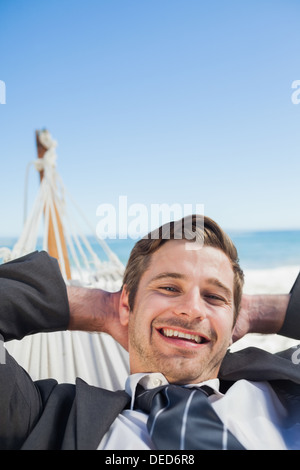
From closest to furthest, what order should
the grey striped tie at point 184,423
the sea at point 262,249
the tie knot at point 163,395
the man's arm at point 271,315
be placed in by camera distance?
the grey striped tie at point 184,423
the tie knot at point 163,395
the man's arm at point 271,315
the sea at point 262,249

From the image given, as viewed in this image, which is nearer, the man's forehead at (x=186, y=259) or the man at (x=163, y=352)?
the man at (x=163, y=352)

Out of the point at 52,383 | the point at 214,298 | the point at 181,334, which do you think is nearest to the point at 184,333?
the point at 181,334

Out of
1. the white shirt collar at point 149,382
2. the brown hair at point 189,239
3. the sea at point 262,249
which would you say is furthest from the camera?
the sea at point 262,249

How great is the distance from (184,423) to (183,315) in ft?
0.95

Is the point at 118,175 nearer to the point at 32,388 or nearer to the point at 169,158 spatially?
the point at 169,158

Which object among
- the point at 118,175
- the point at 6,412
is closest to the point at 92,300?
the point at 6,412

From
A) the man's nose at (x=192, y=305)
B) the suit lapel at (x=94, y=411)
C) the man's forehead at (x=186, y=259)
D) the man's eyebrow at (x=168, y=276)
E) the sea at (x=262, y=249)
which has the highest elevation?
the man's forehead at (x=186, y=259)

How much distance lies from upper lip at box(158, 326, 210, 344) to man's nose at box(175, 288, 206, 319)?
1.7 inches

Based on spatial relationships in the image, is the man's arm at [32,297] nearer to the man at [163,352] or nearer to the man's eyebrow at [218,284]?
the man at [163,352]

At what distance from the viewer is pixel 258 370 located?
1.12 metres

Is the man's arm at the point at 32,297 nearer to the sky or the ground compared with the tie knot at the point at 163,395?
nearer to the sky

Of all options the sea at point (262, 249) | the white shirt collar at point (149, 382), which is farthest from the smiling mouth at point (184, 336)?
the sea at point (262, 249)

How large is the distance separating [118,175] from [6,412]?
71.2 feet

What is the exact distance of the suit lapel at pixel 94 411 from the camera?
2.84 ft
